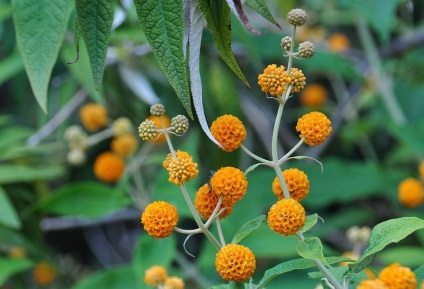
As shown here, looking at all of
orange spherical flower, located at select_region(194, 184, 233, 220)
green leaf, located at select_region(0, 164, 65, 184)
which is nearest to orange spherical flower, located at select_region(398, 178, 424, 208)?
green leaf, located at select_region(0, 164, 65, 184)

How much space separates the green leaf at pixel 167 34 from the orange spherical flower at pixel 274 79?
0.12 m

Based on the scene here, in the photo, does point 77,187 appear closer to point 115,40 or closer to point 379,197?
point 115,40

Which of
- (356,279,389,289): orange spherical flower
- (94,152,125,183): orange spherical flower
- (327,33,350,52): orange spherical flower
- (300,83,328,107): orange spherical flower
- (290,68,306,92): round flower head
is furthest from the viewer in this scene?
(300,83,328,107): orange spherical flower

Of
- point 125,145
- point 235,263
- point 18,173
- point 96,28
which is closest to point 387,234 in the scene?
point 235,263

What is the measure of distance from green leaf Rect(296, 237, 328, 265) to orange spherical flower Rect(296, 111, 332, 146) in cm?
15

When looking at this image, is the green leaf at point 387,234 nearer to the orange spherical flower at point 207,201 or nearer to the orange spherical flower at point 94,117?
the orange spherical flower at point 207,201

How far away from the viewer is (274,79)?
101cm

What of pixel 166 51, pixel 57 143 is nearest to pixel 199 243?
pixel 57 143

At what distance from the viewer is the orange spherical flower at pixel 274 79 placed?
101cm

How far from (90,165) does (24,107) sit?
567 mm

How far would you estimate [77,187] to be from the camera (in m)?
2.25

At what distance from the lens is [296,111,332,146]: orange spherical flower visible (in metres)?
1.01

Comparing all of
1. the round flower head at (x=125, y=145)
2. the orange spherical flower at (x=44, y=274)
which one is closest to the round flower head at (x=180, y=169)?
the round flower head at (x=125, y=145)

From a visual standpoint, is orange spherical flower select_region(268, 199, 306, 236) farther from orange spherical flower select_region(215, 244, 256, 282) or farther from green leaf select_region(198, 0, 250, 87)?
green leaf select_region(198, 0, 250, 87)
